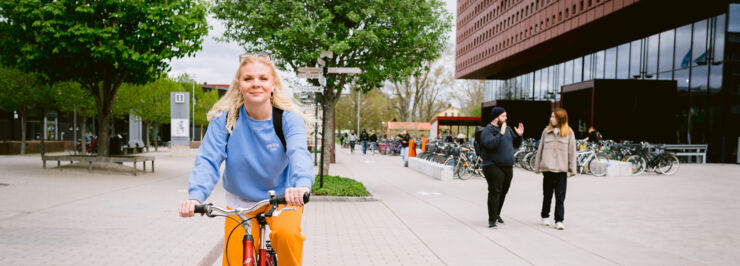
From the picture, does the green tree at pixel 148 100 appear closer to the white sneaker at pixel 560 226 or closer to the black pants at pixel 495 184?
the black pants at pixel 495 184

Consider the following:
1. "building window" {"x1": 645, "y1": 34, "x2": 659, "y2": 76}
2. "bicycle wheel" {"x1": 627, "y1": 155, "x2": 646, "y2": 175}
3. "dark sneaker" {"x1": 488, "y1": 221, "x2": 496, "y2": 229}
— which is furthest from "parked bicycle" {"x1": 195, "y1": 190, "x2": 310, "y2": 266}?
"building window" {"x1": 645, "y1": 34, "x2": 659, "y2": 76}

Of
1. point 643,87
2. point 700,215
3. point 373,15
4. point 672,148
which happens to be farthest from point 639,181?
point 643,87

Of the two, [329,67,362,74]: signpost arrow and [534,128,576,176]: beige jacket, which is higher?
[329,67,362,74]: signpost arrow

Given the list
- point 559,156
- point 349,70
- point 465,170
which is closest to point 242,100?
point 559,156

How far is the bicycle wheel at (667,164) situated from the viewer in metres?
18.8

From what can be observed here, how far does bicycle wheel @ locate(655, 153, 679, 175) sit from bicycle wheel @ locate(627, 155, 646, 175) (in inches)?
26.0

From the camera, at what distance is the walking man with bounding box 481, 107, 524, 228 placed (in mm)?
7586

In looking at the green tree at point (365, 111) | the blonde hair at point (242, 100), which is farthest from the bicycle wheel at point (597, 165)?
the green tree at point (365, 111)

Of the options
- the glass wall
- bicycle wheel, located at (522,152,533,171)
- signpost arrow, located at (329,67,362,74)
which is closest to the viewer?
signpost arrow, located at (329,67,362,74)

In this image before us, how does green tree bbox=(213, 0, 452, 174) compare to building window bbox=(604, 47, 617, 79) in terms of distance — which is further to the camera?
building window bbox=(604, 47, 617, 79)

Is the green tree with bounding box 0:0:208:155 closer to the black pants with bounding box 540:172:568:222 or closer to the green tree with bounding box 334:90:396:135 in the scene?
the black pants with bounding box 540:172:568:222

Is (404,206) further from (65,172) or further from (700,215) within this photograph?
(65,172)

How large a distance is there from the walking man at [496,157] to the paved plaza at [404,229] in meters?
0.38

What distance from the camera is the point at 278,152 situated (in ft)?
8.97
